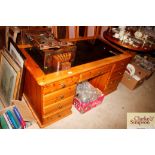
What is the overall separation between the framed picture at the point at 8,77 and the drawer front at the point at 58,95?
1.44 ft

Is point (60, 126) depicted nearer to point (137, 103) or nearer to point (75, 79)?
point (75, 79)

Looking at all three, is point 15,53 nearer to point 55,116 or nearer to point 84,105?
point 55,116

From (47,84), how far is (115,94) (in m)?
1.56

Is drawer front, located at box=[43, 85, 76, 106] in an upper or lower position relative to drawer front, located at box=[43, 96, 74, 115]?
upper

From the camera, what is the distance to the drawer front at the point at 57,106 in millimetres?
1873

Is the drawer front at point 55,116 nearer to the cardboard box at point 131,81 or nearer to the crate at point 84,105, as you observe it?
the crate at point 84,105

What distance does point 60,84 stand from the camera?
68.8 inches

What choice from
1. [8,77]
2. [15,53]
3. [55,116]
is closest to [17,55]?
[15,53]

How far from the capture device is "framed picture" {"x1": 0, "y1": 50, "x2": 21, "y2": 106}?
192cm

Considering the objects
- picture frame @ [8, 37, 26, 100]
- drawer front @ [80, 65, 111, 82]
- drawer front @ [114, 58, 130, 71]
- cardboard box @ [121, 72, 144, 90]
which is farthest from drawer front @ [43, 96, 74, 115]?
cardboard box @ [121, 72, 144, 90]

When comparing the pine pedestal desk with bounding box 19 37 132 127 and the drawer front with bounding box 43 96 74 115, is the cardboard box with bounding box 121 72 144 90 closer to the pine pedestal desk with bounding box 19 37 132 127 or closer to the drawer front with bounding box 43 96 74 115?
the pine pedestal desk with bounding box 19 37 132 127

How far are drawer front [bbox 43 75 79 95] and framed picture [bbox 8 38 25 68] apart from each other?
0.43m
